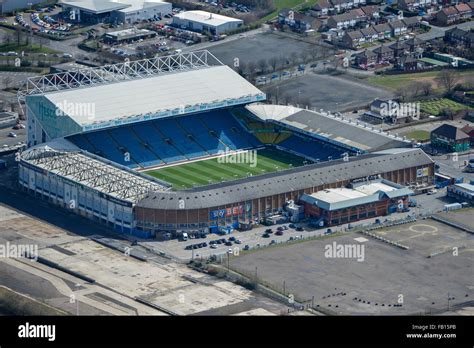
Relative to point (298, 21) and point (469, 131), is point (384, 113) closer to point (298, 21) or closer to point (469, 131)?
point (469, 131)

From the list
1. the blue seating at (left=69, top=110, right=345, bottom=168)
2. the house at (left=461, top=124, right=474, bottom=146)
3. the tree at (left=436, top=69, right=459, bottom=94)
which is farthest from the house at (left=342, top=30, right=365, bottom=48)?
the blue seating at (left=69, top=110, right=345, bottom=168)

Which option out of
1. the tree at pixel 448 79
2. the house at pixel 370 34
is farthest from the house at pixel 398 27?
the tree at pixel 448 79

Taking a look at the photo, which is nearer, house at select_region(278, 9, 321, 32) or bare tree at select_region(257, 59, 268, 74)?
bare tree at select_region(257, 59, 268, 74)

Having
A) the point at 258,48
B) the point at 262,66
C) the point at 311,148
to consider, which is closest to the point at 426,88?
the point at 262,66

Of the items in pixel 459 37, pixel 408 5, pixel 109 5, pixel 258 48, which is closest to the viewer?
pixel 258 48

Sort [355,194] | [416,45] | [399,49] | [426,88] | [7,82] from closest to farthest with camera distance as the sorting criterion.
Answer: [355,194]
[426,88]
[7,82]
[399,49]
[416,45]

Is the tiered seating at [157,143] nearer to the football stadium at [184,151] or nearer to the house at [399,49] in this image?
the football stadium at [184,151]

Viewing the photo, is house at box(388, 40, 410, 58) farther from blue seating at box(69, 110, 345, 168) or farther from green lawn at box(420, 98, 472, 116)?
blue seating at box(69, 110, 345, 168)
